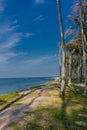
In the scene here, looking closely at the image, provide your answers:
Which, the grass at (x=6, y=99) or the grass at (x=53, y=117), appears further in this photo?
the grass at (x=6, y=99)

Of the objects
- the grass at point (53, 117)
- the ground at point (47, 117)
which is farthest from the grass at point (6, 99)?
the grass at point (53, 117)

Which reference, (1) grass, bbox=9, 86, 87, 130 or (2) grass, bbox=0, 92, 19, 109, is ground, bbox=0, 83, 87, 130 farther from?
(2) grass, bbox=0, 92, 19, 109

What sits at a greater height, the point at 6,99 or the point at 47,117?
the point at 6,99

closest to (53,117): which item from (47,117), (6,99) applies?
(47,117)

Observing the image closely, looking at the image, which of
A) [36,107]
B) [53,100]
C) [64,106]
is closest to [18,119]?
[36,107]

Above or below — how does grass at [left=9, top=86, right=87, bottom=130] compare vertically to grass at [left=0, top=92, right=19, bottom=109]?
below

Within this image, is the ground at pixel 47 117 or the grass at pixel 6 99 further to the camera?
the grass at pixel 6 99

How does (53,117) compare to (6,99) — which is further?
(6,99)

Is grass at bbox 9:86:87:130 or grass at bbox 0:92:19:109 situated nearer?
grass at bbox 9:86:87:130

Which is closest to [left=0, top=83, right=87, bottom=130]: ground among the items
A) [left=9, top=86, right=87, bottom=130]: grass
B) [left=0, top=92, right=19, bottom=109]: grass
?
[left=9, top=86, right=87, bottom=130]: grass

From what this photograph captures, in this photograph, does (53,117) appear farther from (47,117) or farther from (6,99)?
(6,99)

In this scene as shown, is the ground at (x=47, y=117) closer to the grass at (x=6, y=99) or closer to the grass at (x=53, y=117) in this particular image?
the grass at (x=53, y=117)

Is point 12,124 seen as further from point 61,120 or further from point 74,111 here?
point 74,111

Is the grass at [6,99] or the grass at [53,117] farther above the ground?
the grass at [6,99]
